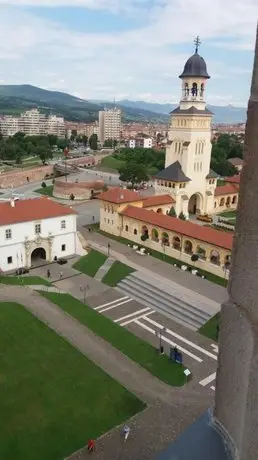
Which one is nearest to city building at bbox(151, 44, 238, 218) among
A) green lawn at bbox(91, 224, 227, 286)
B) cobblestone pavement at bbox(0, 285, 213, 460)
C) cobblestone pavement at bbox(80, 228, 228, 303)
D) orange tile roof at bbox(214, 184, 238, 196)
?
orange tile roof at bbox(214, 184, 238, 196)

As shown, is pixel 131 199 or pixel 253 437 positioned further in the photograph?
pixel 131 199

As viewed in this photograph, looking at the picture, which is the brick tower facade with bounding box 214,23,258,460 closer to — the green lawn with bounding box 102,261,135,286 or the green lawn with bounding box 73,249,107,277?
the green lawn with bounding box 102,261,135,286

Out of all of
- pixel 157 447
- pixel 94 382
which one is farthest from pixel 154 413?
pixel 94 382

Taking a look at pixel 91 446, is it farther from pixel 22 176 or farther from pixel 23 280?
pixel 22 176

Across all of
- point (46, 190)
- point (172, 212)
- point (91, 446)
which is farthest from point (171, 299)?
point (46, 190)

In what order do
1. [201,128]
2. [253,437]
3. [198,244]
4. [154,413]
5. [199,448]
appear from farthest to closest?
1. [201,128]
2. [198,244]
3. [154,413]
4. [199,448]
5. [253,437]

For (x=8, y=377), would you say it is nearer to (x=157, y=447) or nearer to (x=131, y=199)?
(x=157, y=447)
